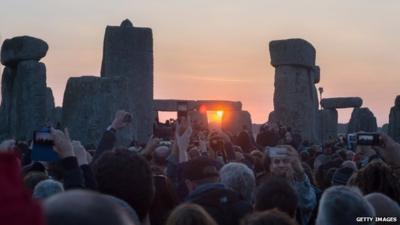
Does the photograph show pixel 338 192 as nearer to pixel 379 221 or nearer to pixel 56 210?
pixel 379 221

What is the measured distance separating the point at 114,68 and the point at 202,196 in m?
15.7

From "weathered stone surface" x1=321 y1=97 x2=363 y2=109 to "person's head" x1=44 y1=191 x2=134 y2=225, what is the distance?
1164 inches

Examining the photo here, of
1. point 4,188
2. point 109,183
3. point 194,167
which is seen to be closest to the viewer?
point 4,188

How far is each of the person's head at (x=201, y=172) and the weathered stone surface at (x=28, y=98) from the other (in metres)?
13.1

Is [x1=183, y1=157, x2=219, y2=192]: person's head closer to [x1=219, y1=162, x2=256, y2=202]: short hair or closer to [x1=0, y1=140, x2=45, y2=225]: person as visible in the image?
[x1=219, y1=162, x2=256, y2=202]: short hair

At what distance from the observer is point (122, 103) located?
55.1 feet

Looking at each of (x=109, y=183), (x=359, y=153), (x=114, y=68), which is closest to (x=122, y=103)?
(x=114, y=68)

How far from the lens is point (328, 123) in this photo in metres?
29.1

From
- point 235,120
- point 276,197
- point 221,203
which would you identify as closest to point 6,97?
point 235,120

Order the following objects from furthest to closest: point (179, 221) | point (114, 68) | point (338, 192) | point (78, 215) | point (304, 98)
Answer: point (304, 98)
point (114, 68)
point (338, 192)
point (179, 221)
point (78, 215)

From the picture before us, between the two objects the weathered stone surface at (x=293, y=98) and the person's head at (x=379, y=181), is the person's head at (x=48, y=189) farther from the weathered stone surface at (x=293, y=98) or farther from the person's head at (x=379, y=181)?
the weathered stone surface at (x=293, y=98)

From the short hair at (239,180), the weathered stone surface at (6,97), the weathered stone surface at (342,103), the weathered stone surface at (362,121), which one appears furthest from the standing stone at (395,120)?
the short hair at (239,180)

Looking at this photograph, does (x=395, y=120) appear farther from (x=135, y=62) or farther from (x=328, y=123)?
(x=328, y=123)

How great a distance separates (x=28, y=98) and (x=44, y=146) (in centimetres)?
1411
